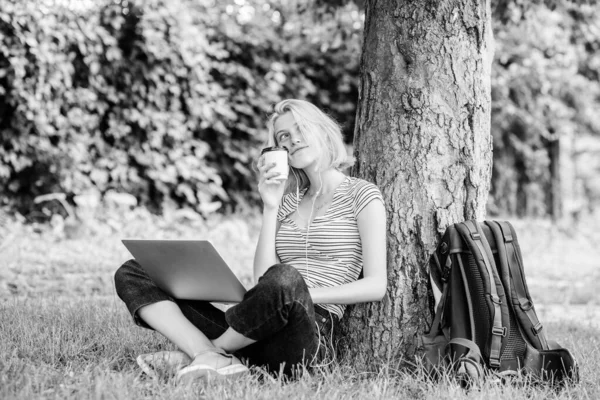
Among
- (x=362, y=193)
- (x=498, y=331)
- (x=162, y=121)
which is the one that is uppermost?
(x=162, y=121)

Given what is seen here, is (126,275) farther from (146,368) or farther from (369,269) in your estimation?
(369,269)

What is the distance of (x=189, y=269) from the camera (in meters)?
2.47

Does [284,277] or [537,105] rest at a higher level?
[537,105]

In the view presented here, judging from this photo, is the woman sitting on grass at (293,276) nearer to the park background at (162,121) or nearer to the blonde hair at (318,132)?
the blonde hair at (318,132)

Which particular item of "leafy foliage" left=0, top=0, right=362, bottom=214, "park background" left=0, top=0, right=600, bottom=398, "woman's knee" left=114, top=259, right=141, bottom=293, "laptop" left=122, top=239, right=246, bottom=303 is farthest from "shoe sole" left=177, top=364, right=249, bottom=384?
"leafy foliage" left=0, top=0, right=362, bottom=214

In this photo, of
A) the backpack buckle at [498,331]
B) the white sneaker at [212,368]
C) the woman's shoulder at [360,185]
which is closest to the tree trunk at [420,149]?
the woman's shoulder at [360,185]

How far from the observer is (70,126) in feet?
20.8

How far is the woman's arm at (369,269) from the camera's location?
2572 millimetres

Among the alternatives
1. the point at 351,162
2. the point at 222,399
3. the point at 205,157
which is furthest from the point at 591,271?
the point at 222,399

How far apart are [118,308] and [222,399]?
1873mm

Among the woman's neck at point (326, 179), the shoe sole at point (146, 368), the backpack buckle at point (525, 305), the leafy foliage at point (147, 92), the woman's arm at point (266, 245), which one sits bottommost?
the shoe sole at point (146, 368)

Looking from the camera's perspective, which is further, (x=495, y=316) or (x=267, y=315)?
(x=495, y=316)

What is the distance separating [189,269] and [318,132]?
2.78 feet

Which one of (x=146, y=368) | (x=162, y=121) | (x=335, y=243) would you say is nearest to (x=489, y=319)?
(x=335, y=243)
